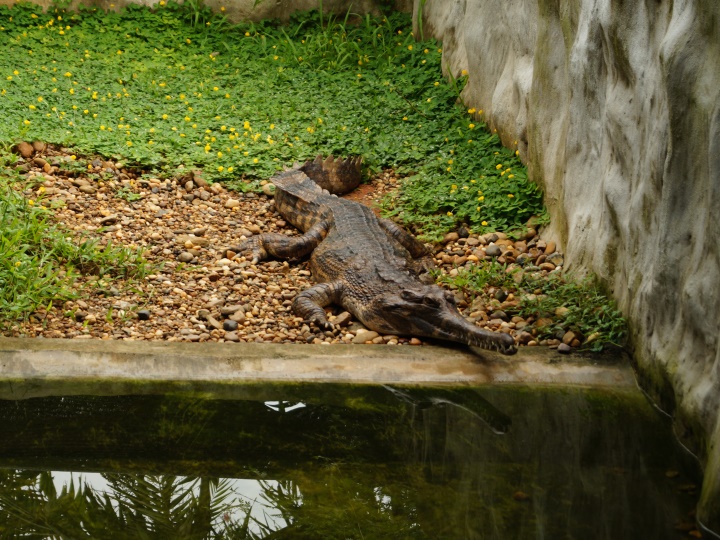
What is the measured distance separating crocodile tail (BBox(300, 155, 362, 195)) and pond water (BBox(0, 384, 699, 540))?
3083 millimetres

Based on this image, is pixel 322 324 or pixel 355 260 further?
pixel 355 260

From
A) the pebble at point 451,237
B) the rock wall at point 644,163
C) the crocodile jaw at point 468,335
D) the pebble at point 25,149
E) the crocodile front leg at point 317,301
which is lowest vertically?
the pebble at point 25,149

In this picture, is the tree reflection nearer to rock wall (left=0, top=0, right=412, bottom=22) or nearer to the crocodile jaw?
the crocodile jaw

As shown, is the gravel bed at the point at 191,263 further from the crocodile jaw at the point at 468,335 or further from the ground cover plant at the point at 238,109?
the crocodile jaw at the point at 468,335

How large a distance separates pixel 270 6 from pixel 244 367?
21.6ft

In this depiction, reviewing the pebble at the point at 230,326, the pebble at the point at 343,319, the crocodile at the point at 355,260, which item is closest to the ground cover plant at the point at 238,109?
the crocodile at the point at 355,260

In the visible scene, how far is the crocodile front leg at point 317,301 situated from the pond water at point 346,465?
0.97 m

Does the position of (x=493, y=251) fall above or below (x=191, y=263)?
above

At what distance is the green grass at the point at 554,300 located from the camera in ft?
15.7

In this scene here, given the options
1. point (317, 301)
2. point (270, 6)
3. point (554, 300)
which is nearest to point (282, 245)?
point (317, 301)

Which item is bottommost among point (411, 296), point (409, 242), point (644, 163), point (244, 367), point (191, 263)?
point (191, 263)

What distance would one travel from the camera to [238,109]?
8391mm

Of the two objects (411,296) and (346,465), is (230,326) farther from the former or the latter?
(346,465)

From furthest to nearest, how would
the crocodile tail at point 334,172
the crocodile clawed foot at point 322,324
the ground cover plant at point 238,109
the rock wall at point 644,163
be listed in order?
the crocodile tail at point 334,172 < the ground cover plant at point 238,109 < the crocodile clawed foot at point 322,324 < the rock wall at point 644,163
